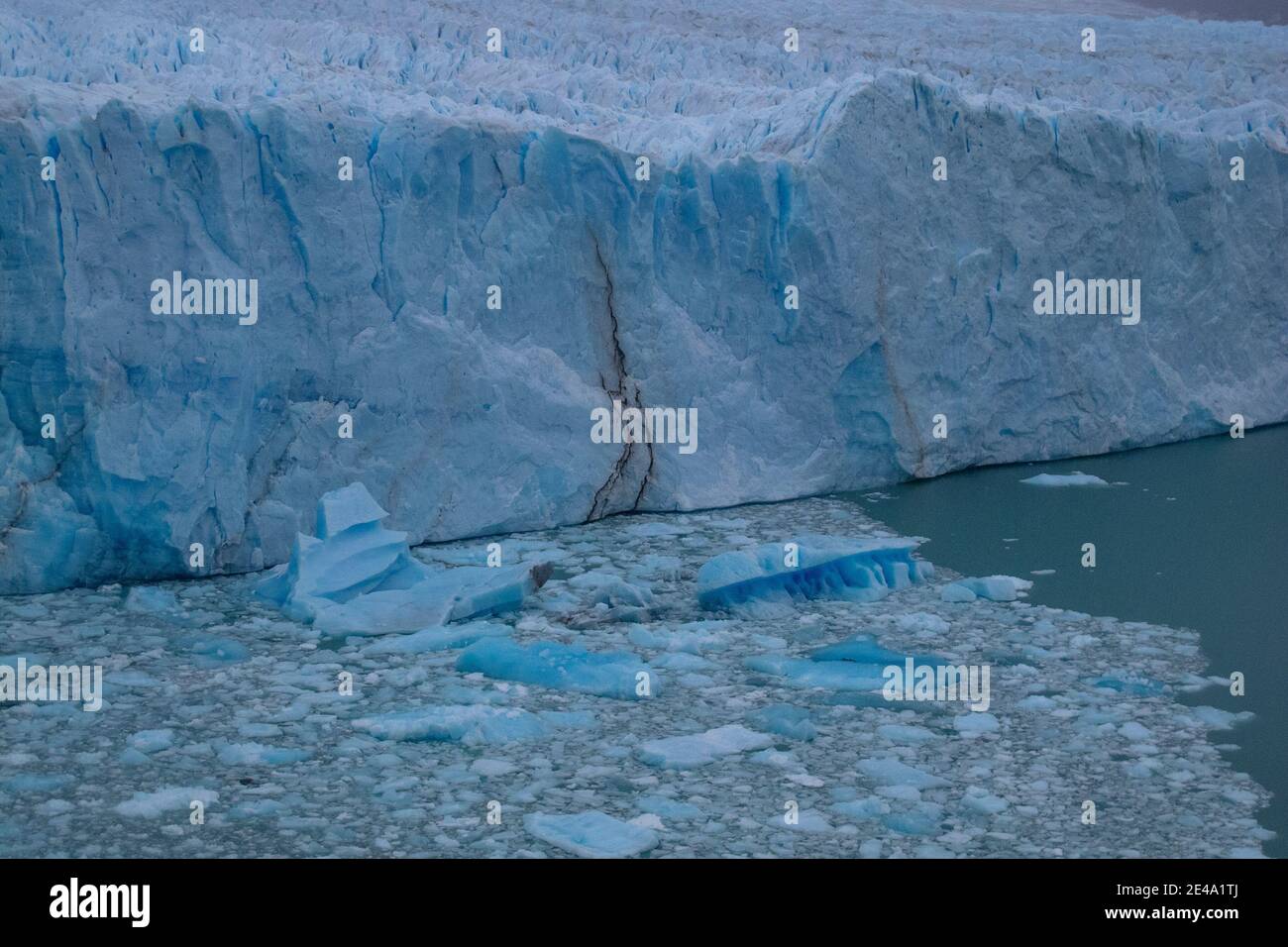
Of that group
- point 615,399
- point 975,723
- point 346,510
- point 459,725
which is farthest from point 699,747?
point 615,399

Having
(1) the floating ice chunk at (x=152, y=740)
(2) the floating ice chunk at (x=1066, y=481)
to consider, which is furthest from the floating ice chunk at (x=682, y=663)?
(2) the floating ice chunk at (x=1066, y=481)

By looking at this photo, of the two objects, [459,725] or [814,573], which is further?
[814,573]

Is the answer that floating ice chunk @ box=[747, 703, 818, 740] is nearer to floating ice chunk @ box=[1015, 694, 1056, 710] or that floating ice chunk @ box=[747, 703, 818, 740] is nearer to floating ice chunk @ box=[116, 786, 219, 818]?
floating ice chunk @ box=[1015, 694, 1056, 710]

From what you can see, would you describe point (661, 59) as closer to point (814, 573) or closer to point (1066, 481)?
point (1066, 481)

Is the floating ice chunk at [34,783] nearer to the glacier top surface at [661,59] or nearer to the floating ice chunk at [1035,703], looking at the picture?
the floating ice chunk at [1035,703]

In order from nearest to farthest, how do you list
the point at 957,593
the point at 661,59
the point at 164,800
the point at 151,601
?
1. the point at 164,800
2. the point at 151,601
3. the point at 957,593
4. the point at 661,59

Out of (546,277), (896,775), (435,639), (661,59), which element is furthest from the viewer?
(661,59)

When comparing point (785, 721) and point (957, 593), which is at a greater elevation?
point (957, 593)
